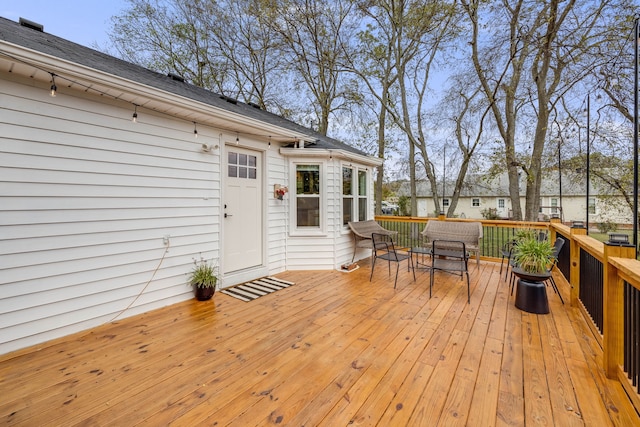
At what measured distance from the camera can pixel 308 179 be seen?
16.7ft

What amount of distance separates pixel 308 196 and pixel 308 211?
11.4 inches

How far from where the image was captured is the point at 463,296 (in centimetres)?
368

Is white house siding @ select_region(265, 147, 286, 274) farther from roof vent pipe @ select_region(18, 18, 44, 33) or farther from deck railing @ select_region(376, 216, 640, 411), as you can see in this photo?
deck railing @ select_region(376, 216, 640, 411)

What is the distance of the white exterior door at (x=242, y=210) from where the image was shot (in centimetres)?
410

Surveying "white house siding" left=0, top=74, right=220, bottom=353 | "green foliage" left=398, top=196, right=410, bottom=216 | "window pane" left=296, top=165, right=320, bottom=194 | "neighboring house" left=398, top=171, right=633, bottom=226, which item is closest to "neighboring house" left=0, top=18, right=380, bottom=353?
"white house siding" left=0, top=74, right=220, bottom=353

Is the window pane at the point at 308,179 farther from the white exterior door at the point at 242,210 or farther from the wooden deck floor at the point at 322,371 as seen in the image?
the wooden deck floor at the point at 322,371

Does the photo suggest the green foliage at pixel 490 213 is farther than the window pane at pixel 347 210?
Yes

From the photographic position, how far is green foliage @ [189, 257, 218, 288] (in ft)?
11.5

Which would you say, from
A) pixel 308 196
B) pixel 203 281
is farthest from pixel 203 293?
pixel 308 196

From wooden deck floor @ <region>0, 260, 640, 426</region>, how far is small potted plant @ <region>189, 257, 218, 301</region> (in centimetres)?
30

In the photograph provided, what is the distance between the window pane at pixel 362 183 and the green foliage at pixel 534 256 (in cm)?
326

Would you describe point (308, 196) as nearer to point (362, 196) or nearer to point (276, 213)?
point (276, 213)

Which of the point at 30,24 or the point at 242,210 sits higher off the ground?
the point at 30,24

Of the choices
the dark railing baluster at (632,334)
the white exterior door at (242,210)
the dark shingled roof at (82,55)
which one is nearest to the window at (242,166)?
the white exterior door at (242,210)
